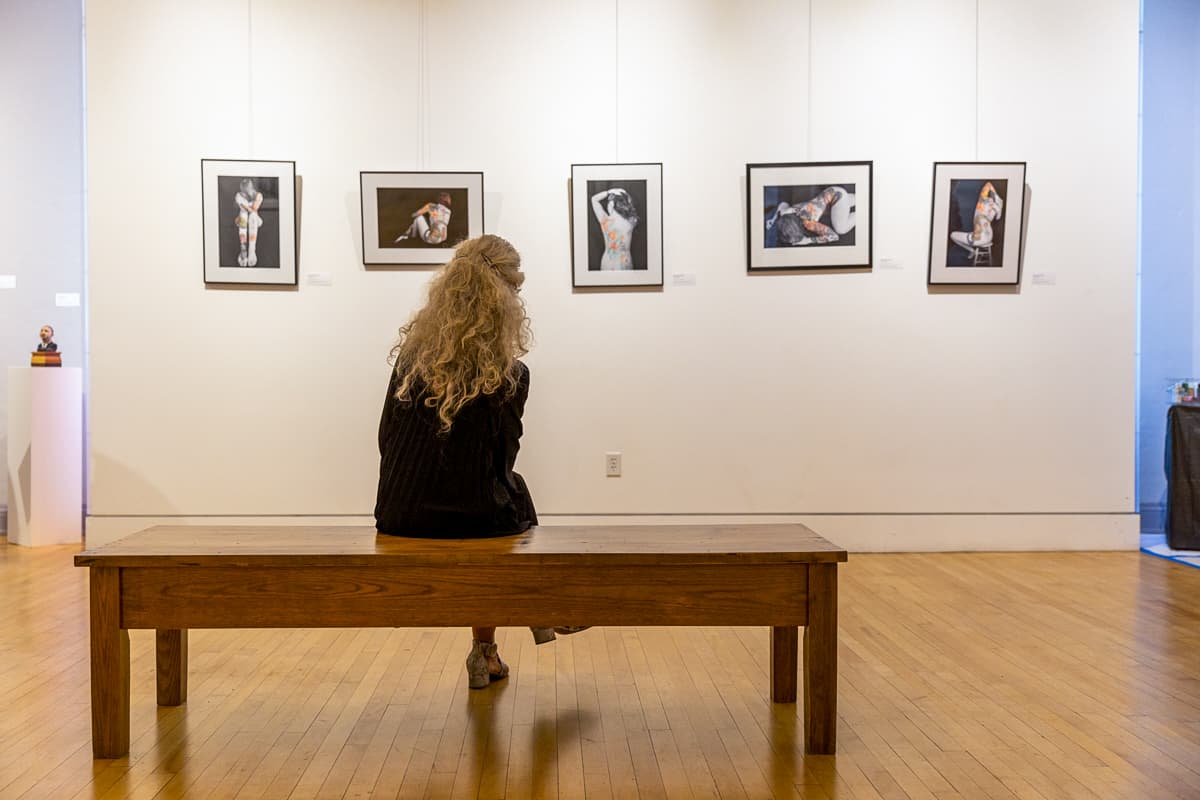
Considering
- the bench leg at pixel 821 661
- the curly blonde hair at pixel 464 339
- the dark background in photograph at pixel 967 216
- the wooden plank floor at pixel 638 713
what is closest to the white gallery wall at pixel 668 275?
the dark background in photograph at pixel 967 216

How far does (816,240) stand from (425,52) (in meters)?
2.67

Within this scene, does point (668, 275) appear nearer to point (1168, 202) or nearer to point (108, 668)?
point (1168, 202)

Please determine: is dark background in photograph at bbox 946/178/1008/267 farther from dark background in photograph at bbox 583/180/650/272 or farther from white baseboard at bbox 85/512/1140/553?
dark background in photograph at bbox 583/180/650/272

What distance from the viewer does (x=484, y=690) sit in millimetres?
3367

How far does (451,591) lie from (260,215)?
158 inches

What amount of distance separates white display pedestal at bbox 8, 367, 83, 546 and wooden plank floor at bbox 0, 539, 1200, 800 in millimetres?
1753

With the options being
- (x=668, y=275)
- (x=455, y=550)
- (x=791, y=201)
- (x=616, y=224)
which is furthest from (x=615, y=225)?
(x=455, y=550)

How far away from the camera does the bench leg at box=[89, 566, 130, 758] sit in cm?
263

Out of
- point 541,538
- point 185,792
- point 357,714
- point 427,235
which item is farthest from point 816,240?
point 185,792

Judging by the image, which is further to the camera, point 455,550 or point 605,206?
point 605,206

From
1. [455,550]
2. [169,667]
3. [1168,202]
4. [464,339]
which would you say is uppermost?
[1168,202]

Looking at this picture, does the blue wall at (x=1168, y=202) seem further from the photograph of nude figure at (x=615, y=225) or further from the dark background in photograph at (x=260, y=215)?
the dark background in photograph at (x=260, y=215)

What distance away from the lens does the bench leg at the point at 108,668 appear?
8.64 ft

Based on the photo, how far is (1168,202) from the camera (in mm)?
6547
